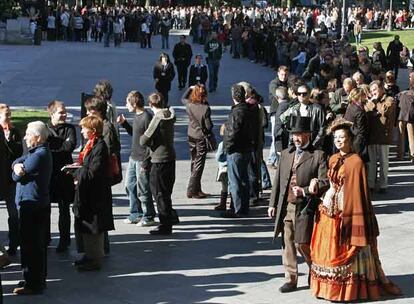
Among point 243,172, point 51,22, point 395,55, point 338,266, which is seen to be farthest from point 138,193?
point 51,22

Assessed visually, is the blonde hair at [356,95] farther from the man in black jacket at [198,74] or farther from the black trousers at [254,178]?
the man in black jacket at [198,74]

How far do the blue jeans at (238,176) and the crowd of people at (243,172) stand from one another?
2 cm

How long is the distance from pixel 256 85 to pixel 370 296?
67.9 feet

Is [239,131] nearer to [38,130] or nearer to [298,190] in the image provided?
[298,190]

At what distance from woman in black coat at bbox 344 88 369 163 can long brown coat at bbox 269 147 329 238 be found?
157 inches

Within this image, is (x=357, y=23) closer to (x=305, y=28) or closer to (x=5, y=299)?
(x=305, y=28)

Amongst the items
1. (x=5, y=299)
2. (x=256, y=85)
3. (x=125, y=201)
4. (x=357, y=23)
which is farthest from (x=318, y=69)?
(x=357, y=23)

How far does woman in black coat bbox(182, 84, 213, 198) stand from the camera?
13.7 m

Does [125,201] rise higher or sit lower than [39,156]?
lower

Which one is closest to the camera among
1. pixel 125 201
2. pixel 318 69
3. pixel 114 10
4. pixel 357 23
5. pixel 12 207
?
pixel 12 207

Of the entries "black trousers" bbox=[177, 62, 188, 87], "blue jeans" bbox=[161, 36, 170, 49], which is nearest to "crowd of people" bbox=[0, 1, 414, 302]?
"black trousers" bbox=[177, 62, 188, 87]

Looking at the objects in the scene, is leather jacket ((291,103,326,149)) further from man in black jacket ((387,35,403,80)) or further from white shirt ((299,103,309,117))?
man in black jacket ((387,35,403,80))

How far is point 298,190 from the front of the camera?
916cm

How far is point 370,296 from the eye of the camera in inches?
365
